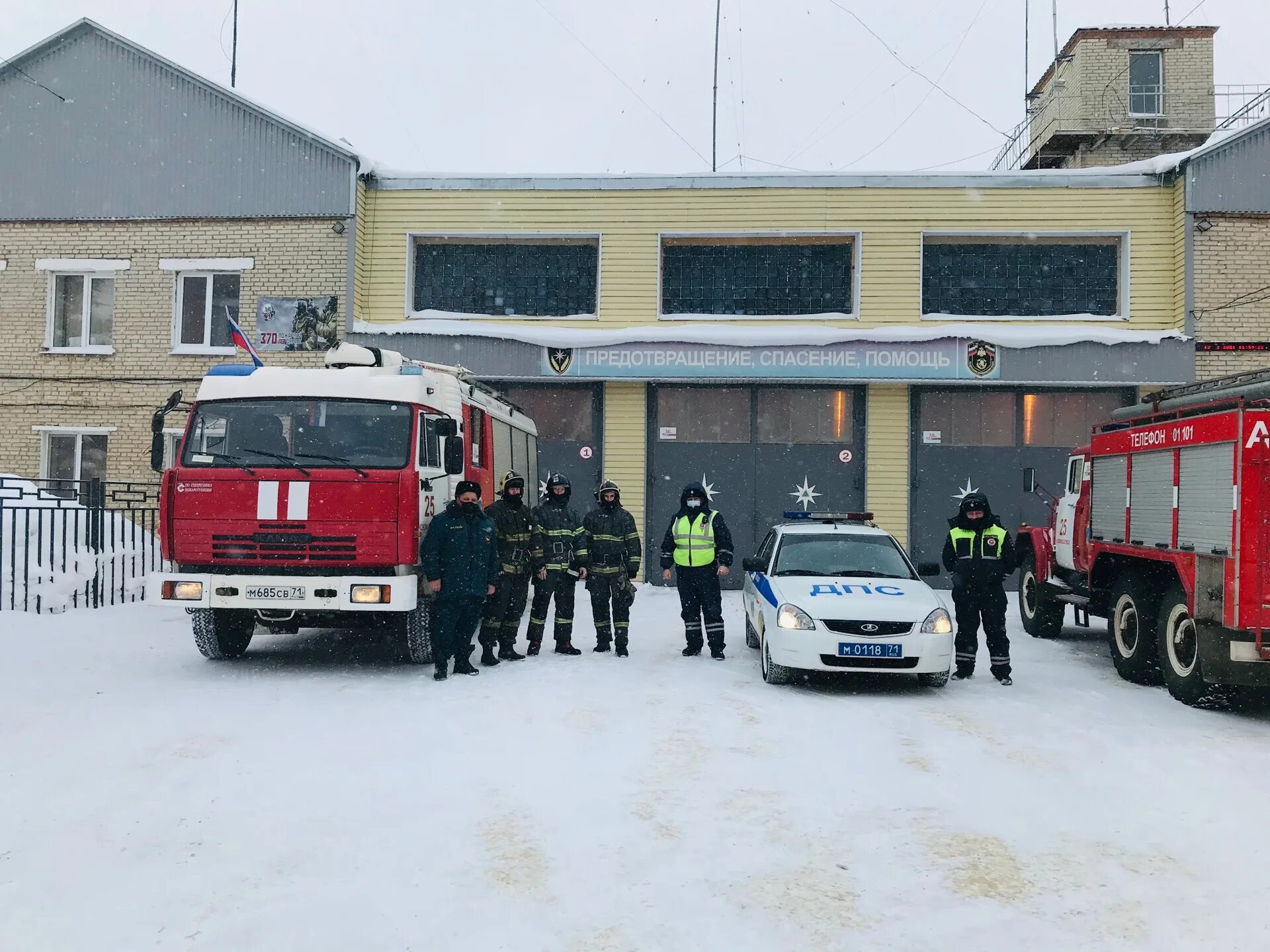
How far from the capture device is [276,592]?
8.79 m

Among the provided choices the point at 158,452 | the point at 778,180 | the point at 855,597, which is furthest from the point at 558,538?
the point at 778,180

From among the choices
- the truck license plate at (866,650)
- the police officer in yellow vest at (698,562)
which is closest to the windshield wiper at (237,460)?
the police officer in yellow vest at (698,562)

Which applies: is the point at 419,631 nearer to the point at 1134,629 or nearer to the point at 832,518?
the point at 832,518

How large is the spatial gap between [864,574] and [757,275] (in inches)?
372

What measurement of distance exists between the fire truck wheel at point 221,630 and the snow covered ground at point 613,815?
0.50 meters

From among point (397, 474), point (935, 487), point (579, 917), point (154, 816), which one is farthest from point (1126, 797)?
point (935, 487)

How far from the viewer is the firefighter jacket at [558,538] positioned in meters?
10.6

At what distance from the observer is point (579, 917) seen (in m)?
4.03

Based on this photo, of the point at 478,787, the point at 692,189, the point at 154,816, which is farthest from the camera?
the point at 692,189

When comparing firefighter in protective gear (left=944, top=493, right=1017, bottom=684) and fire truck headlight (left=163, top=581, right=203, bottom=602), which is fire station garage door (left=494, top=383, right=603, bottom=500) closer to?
firefighter in protective gear (left=944, top=493, right=1017, bottom=684)

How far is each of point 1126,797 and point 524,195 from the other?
48.4 ft

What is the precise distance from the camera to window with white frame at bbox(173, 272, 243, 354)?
59.3 ft

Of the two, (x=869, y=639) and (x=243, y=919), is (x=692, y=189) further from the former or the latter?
(x=243, y=919)

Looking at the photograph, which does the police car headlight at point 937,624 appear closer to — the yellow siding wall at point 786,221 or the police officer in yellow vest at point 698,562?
the police officer in yellow vest at point 698,562
